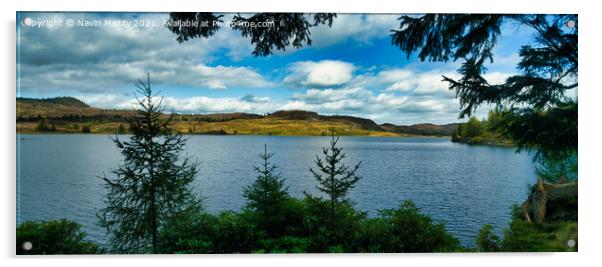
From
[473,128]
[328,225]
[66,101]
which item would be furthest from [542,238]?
[66,101]

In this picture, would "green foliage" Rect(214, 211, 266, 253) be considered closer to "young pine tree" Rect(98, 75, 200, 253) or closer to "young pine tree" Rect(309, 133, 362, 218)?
"young pine tree" Rect(98, 75, 200, 253)

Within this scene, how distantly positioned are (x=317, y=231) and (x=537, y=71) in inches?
165

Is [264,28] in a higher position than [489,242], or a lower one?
higher

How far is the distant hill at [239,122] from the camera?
5031 mm

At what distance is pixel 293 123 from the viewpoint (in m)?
5.62

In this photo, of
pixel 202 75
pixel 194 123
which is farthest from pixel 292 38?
pixel 194 123

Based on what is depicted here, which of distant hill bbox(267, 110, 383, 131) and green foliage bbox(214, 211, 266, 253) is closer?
green foliage bbox(214, 211, 266, 253)

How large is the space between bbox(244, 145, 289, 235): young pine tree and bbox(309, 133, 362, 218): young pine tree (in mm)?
618

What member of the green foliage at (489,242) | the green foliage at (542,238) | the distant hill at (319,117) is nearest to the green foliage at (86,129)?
the distant hill at (319,117)

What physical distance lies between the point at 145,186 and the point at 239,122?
1.86 metres

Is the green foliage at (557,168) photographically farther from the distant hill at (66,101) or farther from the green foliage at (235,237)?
the distant hill at (66,101)

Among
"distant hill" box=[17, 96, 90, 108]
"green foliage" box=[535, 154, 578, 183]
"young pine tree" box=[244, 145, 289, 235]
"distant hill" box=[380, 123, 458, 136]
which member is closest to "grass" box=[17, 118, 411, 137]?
"distant hill" box=[380, 123, 458, 136]

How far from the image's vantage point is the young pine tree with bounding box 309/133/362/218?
500 centimetres

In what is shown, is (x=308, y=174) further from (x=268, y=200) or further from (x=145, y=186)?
(x=145, y=186)
